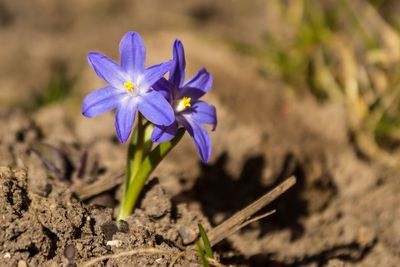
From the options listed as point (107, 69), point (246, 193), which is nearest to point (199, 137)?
point (107, 69)

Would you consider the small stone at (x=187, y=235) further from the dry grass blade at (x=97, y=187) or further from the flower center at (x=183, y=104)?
the flower center at (x=183, y=104)

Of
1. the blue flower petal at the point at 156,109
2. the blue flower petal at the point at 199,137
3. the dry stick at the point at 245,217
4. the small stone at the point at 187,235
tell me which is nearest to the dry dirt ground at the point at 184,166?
the small stone at the point at 187,235

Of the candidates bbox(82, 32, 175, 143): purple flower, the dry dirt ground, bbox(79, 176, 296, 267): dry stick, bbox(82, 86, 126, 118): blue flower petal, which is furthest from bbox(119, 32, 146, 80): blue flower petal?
bbox(79, 176, 296, 267): dry stick

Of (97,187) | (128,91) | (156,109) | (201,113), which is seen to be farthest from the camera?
(97,187)

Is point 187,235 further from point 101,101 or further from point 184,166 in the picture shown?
point 184,166

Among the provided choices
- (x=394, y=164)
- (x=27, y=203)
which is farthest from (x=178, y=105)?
(x=394, y=164)

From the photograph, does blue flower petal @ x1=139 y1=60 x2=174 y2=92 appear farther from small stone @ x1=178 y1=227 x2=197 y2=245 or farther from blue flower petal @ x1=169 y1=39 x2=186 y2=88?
small stone @ x1=178 y1=227 x2=197 y2=245

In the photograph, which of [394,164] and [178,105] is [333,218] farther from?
[178,105]
